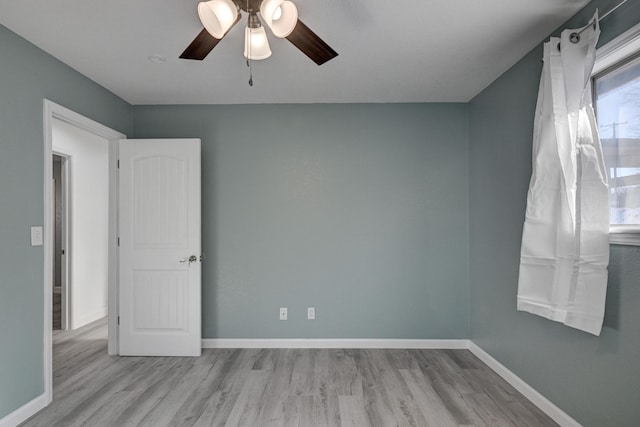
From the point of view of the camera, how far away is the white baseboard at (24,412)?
2.20 metres

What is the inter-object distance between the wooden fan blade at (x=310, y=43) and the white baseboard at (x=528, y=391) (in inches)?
100.0

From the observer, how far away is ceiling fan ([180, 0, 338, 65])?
1602mm

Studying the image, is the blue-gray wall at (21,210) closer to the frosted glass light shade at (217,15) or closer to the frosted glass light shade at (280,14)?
the frosted glass light shade at (217,15)

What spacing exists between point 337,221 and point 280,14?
226 cm

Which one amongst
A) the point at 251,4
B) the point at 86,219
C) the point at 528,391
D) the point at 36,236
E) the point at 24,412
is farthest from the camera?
the point at 86,219

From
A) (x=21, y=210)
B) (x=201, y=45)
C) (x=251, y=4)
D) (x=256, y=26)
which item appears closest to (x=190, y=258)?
(x=21, y=210)

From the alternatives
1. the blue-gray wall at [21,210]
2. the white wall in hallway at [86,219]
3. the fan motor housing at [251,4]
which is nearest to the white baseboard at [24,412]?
the blue-gray wall at [21,210]

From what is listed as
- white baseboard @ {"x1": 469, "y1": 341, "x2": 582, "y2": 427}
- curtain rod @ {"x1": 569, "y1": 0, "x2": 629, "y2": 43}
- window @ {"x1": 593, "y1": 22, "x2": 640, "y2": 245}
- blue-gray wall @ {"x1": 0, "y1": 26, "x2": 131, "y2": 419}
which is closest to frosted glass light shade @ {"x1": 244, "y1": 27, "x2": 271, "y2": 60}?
blue-gray wall @ {"x1": 0, "y1": 26, "x2": 131, "y2": 419}

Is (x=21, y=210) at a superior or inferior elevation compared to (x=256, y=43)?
inferior

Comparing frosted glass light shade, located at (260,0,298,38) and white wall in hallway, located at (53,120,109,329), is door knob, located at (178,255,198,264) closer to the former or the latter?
white wall in hallway, located at (53,120,109,329)

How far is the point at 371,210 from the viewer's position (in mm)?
3625

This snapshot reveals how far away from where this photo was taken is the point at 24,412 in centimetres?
231

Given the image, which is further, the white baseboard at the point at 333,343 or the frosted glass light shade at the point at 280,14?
the white baseboard at the point at 333,343

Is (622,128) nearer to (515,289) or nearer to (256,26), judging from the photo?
(515,289)
